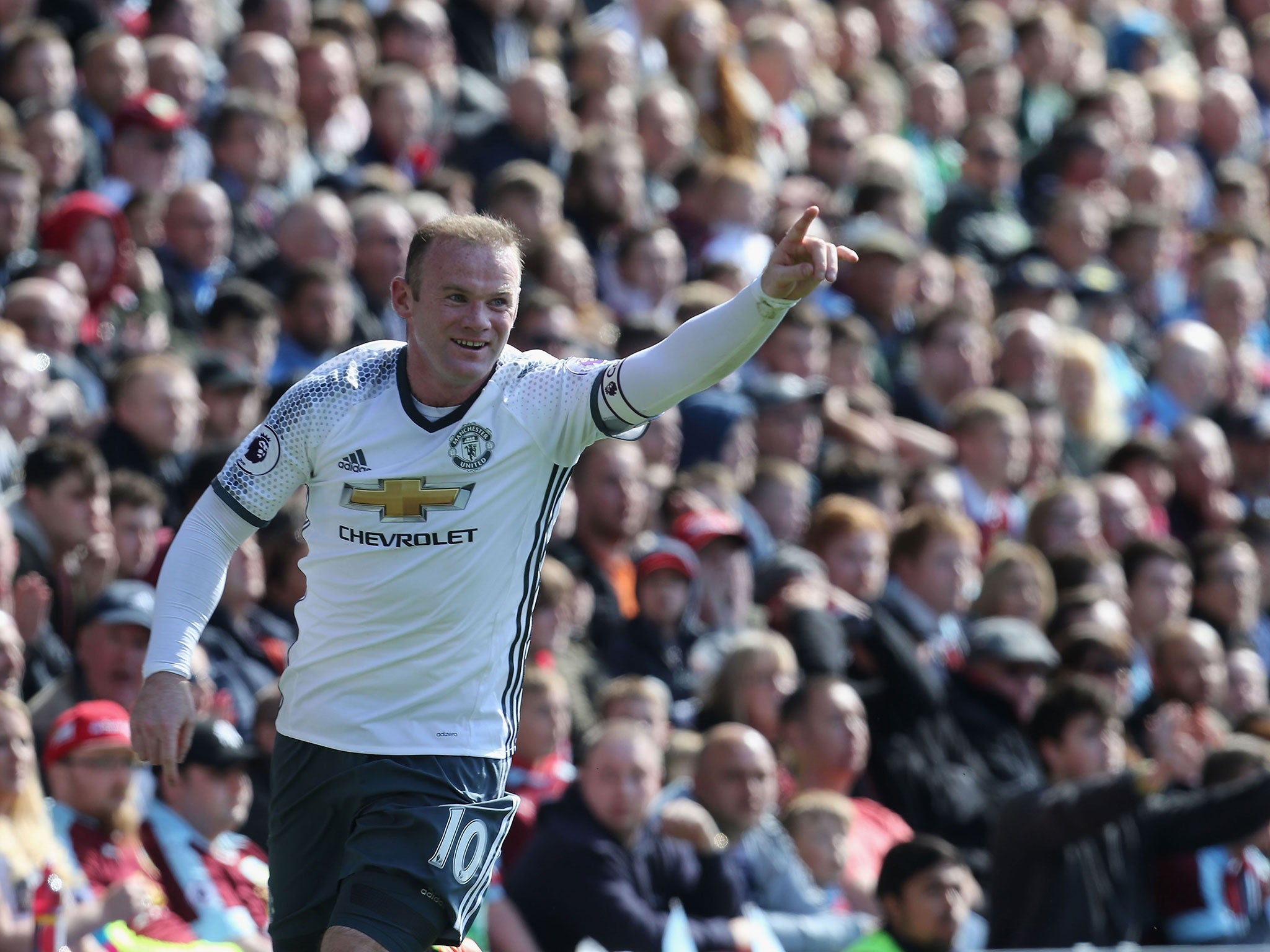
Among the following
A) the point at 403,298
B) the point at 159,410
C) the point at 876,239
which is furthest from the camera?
the point at 876,239

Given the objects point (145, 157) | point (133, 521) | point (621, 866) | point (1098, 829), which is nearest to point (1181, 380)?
point (1098, 829)

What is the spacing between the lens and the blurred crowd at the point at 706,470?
27.1 feet

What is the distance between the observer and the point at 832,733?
367 inches

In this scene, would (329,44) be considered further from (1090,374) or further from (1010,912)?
(1010,912)

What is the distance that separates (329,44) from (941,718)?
5552mm

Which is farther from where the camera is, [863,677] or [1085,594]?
[1085,594]

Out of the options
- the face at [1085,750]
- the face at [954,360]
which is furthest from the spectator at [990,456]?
the face at [1085,750]

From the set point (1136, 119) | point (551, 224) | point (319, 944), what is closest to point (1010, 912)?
point (319, 944)

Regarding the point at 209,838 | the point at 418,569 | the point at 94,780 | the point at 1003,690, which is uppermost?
the point at 418,569

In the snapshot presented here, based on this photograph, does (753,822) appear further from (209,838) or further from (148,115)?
(148,115)

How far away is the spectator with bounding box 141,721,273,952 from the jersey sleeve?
107 inches

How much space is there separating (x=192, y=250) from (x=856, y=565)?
376cm

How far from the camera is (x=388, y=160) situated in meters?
12.8

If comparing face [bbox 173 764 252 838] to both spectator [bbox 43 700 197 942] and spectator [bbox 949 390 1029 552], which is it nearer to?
spectator [bbox 43 700 197 942]
